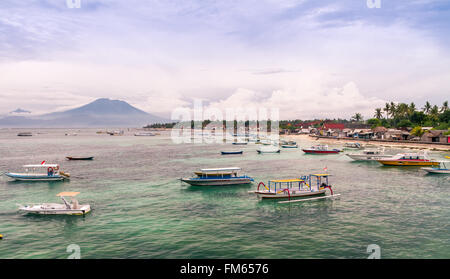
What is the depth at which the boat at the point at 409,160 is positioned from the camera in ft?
169

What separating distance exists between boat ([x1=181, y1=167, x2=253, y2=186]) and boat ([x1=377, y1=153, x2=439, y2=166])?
1261 inches

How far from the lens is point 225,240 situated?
19.7 metres

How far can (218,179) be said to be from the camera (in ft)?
124

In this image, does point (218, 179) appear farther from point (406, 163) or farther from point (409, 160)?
point (409, 160)

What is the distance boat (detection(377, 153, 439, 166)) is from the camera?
51.4 metres

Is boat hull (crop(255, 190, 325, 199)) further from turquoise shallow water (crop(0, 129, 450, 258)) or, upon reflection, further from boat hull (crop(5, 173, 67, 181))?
boat hull (crop(5, 173, 67, 181))

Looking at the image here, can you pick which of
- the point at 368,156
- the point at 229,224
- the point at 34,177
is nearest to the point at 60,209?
the point at 229,224

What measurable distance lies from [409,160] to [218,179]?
38.6 meters

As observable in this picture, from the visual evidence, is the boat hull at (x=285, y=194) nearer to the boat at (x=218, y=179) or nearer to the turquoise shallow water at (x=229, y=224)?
the turquoise shallow water at (x=229, y=224)

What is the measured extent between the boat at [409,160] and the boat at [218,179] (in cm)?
3204

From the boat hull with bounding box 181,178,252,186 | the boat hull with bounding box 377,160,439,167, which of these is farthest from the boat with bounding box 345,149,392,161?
the boat hull with bounding box 181,178,252,186
